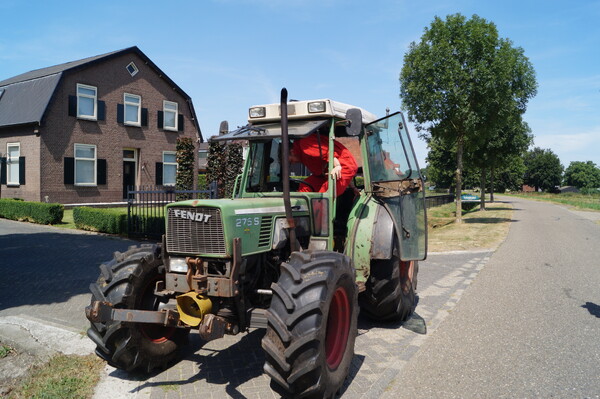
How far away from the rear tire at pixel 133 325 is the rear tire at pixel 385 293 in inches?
90.7

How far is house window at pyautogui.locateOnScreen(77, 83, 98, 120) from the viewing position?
21.1 meters

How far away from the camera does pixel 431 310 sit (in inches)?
258

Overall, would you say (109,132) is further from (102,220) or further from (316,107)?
(316,107)

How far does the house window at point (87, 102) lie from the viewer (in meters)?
21.1

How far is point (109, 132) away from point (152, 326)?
20303 millimetres

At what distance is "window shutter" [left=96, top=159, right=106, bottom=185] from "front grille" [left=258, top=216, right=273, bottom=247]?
20.2 m

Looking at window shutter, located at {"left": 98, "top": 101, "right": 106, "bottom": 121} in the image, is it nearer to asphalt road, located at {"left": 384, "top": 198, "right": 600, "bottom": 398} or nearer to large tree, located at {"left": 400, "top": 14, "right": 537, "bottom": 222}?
large tree, located at {"left": 400, "top": 14, "right": 537, "bottom": 222}

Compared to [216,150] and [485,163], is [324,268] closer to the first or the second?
[216,150]

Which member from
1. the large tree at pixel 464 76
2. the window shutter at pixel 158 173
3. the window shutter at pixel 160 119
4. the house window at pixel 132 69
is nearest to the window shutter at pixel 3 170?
the window shutter at pixel 158 173

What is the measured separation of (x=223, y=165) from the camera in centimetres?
1827

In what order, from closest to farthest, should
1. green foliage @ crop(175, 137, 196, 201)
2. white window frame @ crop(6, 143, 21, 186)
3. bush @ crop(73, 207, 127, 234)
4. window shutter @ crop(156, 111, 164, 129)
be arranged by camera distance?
1. bush @ crop(73, 207, 127, 234)
2. green foliage @ crop(175, 137, 196, 201)
3. white window frame @ crop(6, 143, 21, 186)
4. window shutter @ crop(156, 111, 164, 129)

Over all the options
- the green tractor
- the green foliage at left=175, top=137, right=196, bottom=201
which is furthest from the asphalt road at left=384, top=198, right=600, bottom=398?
the green foliage at left=175, top=137, right=196, bottom=201

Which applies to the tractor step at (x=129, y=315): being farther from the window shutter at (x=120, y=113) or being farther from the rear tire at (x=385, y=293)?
the window shutter at (x=120, y=113)

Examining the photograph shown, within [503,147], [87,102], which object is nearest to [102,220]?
[87,102]
